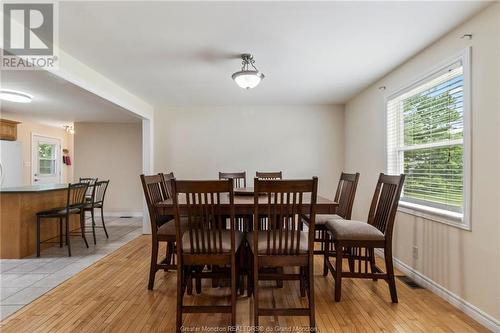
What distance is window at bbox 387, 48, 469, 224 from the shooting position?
2.15 meters

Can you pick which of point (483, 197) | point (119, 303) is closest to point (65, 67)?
point (119, 303)

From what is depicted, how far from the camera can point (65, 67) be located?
8.25 feet

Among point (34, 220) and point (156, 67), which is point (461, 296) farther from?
point (34, 220)

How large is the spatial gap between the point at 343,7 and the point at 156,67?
2013 mm

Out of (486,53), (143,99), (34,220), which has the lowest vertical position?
(34,220)

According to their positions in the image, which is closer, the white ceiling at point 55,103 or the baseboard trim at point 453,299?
the baseboard trim at point 453,299

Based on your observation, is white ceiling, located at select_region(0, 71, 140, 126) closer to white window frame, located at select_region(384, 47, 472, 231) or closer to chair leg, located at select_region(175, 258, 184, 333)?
chair leg, located at select_region(175, 258, 184, 333)

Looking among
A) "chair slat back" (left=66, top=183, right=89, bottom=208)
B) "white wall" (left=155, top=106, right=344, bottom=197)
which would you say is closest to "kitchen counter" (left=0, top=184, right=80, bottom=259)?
"chair slat back" (left=66, top=183, right=89, bottom=208)

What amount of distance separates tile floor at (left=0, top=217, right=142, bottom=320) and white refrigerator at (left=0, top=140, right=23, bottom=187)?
2.59m

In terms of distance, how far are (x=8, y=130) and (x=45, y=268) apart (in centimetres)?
409

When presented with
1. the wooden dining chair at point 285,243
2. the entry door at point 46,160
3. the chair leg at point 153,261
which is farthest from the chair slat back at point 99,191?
the entry door at point 46,160

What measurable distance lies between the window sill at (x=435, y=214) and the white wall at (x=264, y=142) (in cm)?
195

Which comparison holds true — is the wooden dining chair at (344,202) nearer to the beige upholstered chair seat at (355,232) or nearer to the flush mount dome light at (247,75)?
the beige upholstered chair seat at (355,232)

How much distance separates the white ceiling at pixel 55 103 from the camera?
3.00 metres
